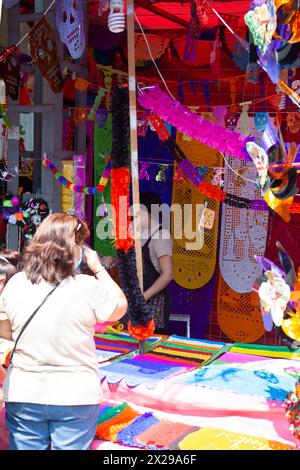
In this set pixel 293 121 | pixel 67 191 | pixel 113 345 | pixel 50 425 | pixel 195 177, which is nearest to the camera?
pixel 50 425

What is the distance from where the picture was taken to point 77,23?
12.7 ft

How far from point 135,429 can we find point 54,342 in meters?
0.63

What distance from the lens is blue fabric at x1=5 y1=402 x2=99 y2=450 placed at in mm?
2443

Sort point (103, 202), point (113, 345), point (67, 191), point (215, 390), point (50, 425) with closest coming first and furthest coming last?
point (50, 425) < point (215, 390) < point (113, 345) < point (67, 191) < point (103, 202)

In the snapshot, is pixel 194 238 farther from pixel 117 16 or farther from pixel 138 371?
pixel 117 16

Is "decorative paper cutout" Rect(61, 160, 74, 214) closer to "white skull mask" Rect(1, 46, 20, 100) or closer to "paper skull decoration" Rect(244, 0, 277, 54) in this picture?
"white skull mask" Rect(1, 46, 20, 100)

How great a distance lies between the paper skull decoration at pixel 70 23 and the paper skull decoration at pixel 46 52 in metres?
0.09

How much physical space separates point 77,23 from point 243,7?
1.31 metres

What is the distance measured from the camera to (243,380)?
10.5ft

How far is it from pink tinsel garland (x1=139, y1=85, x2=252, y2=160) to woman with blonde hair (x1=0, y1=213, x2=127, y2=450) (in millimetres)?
1726

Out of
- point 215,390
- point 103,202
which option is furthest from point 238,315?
point 215,390

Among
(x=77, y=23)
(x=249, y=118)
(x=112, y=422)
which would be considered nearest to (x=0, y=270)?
(x=112, y=422)

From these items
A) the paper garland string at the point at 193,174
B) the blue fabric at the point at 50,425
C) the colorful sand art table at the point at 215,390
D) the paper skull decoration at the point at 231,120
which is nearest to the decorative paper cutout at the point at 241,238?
the paper garland string at the point at 193,174

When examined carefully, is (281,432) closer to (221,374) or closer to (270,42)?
(221,374)
